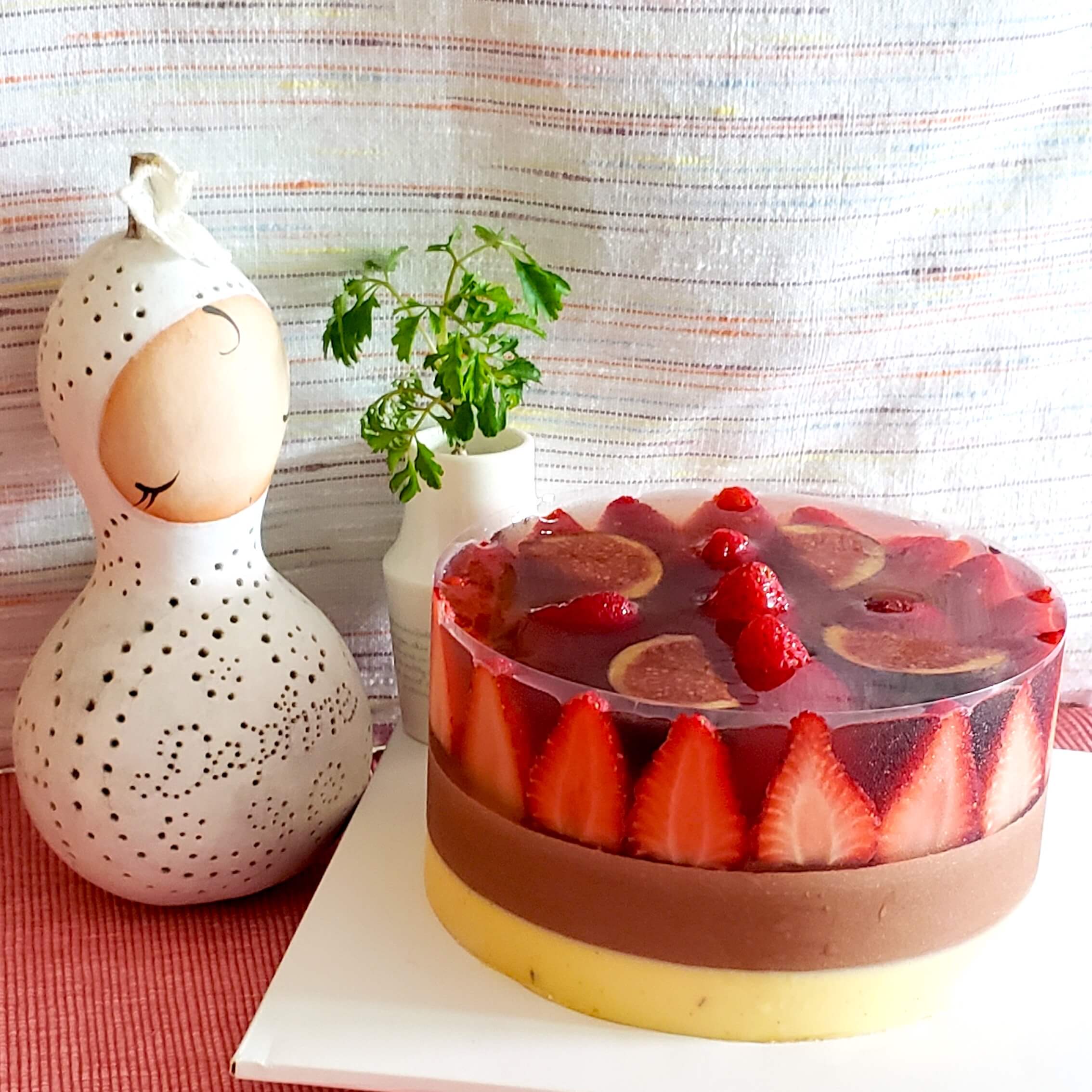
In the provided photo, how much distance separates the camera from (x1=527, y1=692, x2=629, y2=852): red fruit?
0.69m

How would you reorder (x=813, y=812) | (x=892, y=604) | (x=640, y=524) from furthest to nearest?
(x=640, y=524)
(x=892, y=604)
(x=813, y=812)

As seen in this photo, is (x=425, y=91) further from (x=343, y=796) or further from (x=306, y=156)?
(x=343, y=796)

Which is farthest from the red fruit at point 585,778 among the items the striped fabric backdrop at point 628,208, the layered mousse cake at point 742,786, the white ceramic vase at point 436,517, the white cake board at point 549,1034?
the striped fabric backdrop at point 628,208

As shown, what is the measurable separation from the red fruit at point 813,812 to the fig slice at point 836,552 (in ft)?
0.51

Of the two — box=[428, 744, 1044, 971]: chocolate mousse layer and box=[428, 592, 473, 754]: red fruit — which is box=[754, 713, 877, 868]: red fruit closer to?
box=[428, 744, 1044, 971]: chocolate mousse layer

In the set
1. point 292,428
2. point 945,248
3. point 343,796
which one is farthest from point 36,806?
point 945,248

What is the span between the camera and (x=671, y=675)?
707 millimetres

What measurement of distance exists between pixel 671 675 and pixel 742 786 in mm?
68

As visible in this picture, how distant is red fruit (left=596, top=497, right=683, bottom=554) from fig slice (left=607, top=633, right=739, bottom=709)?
12cm

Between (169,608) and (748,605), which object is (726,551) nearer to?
(748,605)

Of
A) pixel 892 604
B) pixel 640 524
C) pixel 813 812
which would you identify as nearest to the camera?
pixel 813 812

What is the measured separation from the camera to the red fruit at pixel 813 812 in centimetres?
67

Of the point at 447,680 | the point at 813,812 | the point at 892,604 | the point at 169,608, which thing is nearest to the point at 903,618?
the point at 892,604

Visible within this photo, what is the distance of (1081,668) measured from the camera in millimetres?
1144
